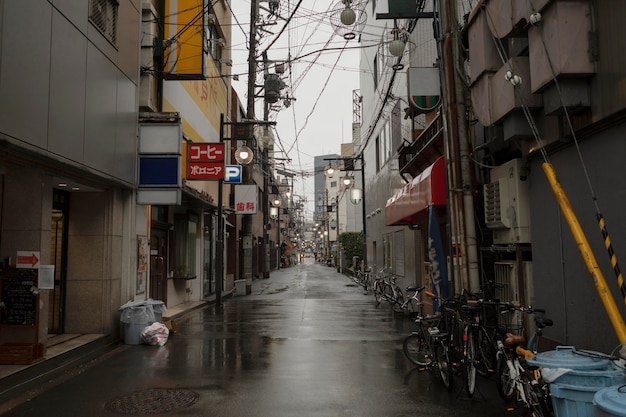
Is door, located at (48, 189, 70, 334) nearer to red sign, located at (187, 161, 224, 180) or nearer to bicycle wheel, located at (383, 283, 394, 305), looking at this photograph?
red sign, located at (187, 161, 224, 180)

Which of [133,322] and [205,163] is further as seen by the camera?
[205,163]

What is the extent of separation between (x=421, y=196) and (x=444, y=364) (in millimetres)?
5255

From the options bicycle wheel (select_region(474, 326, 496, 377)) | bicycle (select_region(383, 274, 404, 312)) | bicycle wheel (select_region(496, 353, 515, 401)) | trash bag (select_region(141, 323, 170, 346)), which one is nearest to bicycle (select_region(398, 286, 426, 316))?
bicycle (select_region(383, 274, 404, 312))

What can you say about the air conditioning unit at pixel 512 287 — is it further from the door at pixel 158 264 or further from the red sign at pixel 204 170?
the door at pixel 158 264

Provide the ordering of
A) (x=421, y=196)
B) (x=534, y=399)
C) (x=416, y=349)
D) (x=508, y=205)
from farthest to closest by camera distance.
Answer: (x=421, y=196), (x=508, y=205), (x=416, y=349), (x=534, y=399)

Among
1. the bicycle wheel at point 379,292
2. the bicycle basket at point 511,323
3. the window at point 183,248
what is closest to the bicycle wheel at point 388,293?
the bicycle wheel at point 379,292

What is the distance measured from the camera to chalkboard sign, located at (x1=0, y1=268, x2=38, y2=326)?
7762 mm

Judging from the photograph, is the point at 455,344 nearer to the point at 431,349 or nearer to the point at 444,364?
the point at 444,364

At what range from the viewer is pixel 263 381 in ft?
24.9

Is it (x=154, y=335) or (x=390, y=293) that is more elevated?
(x=390, y=293)

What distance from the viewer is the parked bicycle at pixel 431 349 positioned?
7309 mm

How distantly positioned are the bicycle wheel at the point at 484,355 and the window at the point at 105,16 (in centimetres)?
880

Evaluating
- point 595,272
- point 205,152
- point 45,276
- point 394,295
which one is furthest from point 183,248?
point 595,272

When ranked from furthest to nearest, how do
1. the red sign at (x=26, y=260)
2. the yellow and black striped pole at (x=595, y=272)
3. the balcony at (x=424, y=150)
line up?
1. the balcony at (x=424, y=150)
2. the red sign at (x=26, y=260)
3. the yellow and black striped pole at (x=595, y=272)
